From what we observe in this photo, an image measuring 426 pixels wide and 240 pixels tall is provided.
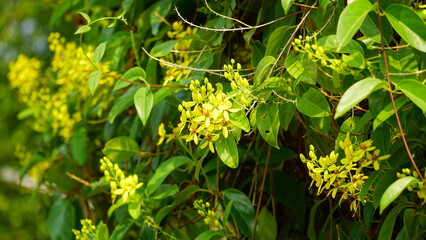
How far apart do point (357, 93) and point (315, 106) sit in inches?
5.9

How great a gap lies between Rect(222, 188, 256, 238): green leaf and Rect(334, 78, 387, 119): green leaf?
482 millimetres

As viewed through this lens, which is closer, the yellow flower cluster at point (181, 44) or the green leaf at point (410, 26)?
the green leaf at point (410, 26)

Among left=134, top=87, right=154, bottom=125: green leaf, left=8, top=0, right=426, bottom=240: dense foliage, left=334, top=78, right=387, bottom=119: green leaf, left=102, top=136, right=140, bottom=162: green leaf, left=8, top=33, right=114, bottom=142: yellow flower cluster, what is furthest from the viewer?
left=8, top=33, right=114, bottom=142: yellow flower cluster

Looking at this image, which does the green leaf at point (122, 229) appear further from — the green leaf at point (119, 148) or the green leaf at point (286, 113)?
the green leaf at point (286, 113)

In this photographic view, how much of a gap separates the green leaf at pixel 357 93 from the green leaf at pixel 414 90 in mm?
21

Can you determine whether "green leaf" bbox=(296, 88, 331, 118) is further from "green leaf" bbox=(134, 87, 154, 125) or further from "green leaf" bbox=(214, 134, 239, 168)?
"green leaf" bbox=(134, 87, 154, 125)

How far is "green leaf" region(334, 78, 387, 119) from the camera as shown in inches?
24.8

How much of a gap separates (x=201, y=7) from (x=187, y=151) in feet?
A: 0.89

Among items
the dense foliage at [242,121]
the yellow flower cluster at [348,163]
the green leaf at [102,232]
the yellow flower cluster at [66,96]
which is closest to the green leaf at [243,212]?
the dense foliage at [242,121]

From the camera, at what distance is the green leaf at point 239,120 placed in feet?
2.54

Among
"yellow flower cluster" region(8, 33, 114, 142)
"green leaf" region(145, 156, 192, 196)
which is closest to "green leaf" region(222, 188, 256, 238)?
"green leaf" region(145, 156, 192, 196)

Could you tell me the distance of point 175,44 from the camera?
43.1 inches

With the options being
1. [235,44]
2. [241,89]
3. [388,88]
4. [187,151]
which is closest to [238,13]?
[235,44]

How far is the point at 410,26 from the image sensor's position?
674mm
